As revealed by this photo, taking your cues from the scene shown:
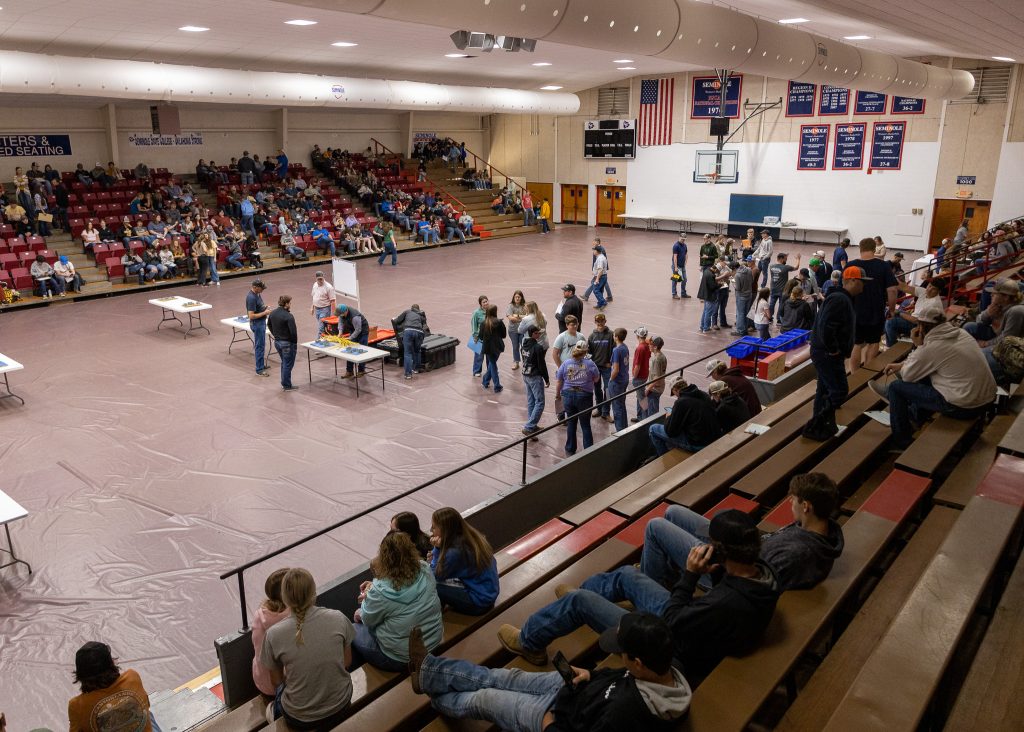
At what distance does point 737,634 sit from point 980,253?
42.6ft

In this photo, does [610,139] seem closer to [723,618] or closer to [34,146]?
[34,146]

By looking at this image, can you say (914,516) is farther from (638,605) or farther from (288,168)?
(288,168)

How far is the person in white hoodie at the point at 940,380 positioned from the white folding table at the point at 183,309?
11.5 m

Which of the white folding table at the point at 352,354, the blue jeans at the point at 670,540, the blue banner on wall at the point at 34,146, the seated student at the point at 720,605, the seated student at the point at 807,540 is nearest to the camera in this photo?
the seated student at the point at 720,605

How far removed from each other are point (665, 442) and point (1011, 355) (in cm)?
312

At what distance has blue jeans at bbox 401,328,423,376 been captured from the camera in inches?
433

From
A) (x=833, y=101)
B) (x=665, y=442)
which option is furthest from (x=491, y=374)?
(x=833, y=101)

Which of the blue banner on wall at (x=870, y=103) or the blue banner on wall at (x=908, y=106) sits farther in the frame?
the blue banner on wall at (x=870, y=103)

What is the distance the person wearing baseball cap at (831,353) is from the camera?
5660 millimetres

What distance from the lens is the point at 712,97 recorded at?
90.4 feet

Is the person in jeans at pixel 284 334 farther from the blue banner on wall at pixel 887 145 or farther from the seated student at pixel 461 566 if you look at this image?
the blue banner on wall at pixel 887 145

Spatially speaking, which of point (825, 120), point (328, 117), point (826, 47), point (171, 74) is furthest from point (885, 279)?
point (328, 117)

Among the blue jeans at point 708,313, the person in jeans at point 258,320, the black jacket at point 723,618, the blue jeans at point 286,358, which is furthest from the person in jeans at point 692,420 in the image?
the person in jeans at point 258,320

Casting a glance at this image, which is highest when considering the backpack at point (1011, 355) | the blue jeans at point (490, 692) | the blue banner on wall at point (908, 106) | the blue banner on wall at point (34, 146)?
the blue banner on wall at point (908, 106)
